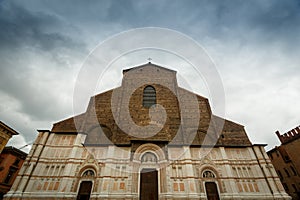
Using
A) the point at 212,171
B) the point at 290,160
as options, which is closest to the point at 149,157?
the point at 212,171

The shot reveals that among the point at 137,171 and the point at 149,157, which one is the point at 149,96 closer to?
the point at 149,157

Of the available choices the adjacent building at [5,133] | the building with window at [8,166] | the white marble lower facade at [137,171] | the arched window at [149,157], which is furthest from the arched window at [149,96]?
the building with window at [8,166]

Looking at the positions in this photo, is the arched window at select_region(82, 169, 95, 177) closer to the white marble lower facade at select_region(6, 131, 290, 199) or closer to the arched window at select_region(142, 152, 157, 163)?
the white marble lower facade at select_region(6, 131, 290, 199)

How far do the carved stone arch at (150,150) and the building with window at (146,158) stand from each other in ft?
0.26

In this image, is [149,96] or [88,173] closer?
[88,173]

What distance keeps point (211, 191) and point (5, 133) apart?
20011 mm

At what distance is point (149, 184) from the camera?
11977mm

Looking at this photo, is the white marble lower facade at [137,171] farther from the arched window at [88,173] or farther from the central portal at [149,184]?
the central portal at [149,184]

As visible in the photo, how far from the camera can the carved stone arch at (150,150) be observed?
42.1 feet

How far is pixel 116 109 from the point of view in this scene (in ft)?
52.7

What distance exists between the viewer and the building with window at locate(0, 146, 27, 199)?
17881mm

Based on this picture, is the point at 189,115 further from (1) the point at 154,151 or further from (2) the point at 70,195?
(2) the point at 70,195

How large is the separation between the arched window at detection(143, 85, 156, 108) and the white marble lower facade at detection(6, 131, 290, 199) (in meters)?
4.97

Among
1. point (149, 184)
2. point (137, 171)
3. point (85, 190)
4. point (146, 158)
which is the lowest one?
point (85, 190)
